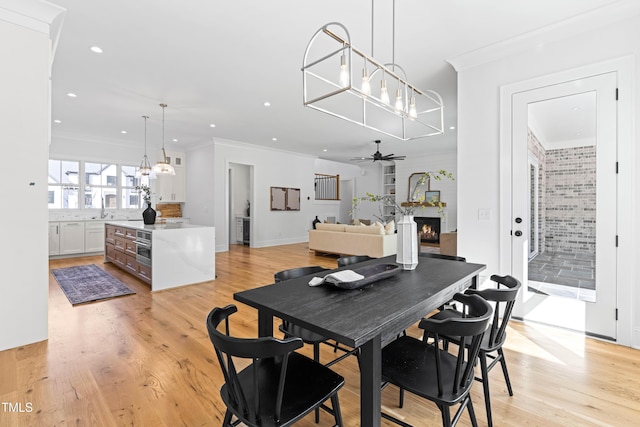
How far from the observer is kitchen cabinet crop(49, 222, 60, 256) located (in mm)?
6277

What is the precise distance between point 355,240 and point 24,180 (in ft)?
16.8

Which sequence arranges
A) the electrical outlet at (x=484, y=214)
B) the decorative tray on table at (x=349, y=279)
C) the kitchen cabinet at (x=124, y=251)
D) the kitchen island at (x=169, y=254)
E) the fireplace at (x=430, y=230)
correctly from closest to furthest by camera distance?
the decorative tray on table at (x=349, y=279) < the electrical outlet at (x=484, y=214) < the kitchen island at (x=169, y=254) < the kitchen cabinet at (x=124, y=251) < the fireplace at (x=430, y=230)

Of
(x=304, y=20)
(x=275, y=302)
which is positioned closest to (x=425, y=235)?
(x=304, y=20)

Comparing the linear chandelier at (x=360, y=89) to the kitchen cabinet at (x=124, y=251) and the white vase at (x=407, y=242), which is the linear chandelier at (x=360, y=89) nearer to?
the white vase at (x=407, y=242)

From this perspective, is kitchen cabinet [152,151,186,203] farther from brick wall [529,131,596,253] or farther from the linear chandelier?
brick wall [529,131,596,253]

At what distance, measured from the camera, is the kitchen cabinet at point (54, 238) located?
20.6 ft

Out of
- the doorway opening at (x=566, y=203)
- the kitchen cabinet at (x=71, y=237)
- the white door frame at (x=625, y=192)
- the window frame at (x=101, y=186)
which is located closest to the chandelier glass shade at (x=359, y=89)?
the doorway opening at (x=566, y=203)

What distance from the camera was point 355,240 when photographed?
640cm

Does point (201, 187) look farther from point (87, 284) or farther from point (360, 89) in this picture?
point (360, 89)

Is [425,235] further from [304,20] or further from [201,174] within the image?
[304,20]

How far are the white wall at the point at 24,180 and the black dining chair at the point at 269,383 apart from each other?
236cm

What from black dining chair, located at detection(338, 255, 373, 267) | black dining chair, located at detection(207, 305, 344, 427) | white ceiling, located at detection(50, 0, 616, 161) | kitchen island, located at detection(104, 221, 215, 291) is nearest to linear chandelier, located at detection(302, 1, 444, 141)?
white ceiling, located at detection(50, 0, 616, 161)

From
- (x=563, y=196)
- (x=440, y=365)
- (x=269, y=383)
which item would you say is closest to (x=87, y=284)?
(x=269, y=383)

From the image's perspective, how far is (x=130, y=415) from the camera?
66.4 inches
